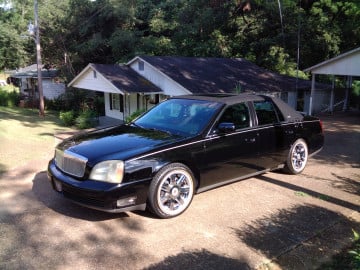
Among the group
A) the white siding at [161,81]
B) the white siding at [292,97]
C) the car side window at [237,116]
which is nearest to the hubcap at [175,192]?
the car side window at [237,116]

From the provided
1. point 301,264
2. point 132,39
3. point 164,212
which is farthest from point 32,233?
point 132,39

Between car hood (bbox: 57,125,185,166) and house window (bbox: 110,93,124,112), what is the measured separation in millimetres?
15463

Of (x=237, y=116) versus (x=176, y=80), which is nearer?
(x=237, y=116)

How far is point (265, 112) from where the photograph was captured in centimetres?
618

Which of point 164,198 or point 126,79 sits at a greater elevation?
point 126,79

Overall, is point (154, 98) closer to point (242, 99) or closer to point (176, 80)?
point (176, 80)

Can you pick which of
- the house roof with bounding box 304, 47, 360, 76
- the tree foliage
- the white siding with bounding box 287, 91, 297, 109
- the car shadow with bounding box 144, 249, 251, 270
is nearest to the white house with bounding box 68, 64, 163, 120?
the tree foliage

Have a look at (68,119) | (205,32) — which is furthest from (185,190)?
(205,32)

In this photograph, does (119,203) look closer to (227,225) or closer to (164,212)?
(164,212)

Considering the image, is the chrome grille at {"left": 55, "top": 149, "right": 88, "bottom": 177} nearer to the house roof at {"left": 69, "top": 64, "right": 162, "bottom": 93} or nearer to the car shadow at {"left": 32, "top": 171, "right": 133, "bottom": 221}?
the car shadow at {"left": 32, "top": 171, "right": 133, "bottom": 221}

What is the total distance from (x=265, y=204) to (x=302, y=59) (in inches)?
874

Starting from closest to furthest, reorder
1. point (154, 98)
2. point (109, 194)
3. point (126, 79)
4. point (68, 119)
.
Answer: point (109, 194) < point (68, 119) < point (126, 79) < point (154, 98)

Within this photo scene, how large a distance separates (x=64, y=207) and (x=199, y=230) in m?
2.04

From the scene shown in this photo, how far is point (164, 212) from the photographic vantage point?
184 inches
